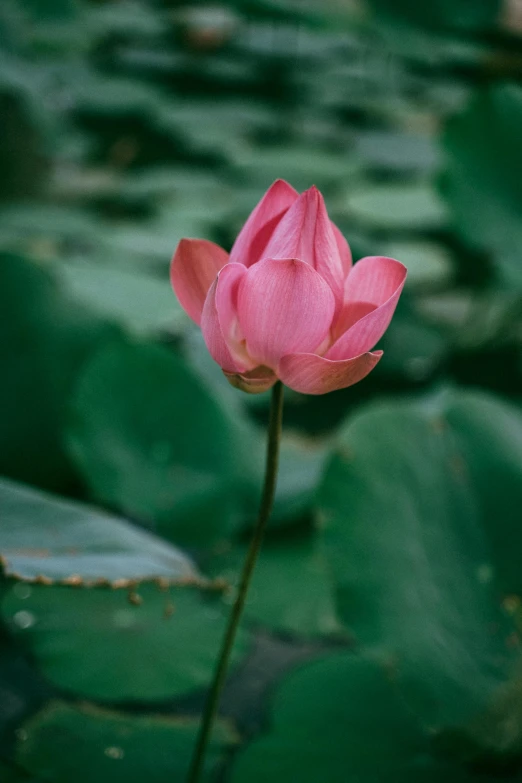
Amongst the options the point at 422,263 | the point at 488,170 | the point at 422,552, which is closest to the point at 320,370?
the point at 422,552

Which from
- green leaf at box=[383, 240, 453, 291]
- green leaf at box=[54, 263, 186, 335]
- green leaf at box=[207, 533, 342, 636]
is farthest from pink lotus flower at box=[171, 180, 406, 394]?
green leaf at box=[383, 240, 453, 291]

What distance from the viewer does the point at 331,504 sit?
566mm

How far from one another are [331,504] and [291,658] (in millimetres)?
183

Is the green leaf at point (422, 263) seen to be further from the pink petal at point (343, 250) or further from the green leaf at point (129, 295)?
the pink petal at point (343, 250)

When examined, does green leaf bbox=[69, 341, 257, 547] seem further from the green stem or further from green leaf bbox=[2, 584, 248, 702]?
the green stem

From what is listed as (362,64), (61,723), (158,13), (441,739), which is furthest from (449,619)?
(158,13)

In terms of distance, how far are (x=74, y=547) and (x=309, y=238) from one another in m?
0.20

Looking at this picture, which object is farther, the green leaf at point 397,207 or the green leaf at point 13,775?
the green leaf at point 397,207

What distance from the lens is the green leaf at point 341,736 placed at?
53cm

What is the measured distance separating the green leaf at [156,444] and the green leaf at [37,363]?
61mm

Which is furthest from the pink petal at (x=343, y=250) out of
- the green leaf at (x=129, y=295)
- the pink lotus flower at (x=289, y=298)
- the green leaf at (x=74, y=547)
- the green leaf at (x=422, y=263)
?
the green leaf at (x=422, y=263)

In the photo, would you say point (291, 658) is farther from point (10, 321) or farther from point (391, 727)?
point (10, 321)

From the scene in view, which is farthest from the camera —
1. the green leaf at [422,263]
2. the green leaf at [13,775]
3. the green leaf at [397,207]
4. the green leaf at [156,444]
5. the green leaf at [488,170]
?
the green leaf at [397,207]

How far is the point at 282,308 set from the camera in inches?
13.0
